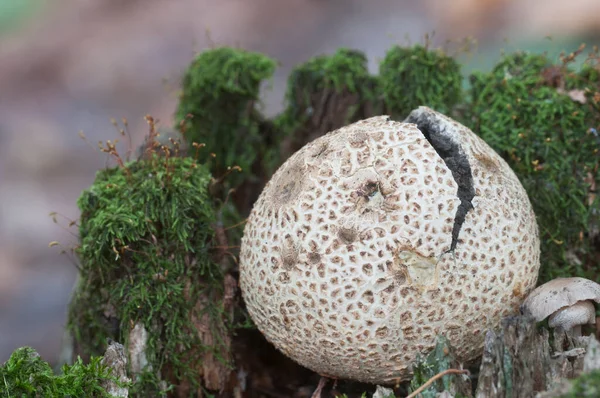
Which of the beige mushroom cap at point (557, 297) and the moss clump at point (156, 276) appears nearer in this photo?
the beige mushroom cap at point (557, 297)

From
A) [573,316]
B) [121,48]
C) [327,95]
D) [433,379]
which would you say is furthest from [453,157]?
[121,48]

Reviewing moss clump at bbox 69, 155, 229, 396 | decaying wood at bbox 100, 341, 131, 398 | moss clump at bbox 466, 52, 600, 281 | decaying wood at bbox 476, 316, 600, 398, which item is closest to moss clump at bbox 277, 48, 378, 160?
moss clump at bbox 466, 52, 600, 281

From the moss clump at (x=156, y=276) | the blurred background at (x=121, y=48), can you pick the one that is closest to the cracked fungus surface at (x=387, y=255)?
the moss clump at (x=156, y=276)

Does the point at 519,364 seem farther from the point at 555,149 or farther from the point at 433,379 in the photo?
the point at 555,149

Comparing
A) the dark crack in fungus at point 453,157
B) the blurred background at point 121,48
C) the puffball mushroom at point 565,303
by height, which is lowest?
the puffball mushroom at point 565,303

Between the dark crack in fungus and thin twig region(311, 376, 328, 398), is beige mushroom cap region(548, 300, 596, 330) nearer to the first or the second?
the dark crack in fungus

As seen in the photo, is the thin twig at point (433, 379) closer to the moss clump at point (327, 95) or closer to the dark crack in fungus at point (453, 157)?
the dark crack in fungus at point (453, 157)

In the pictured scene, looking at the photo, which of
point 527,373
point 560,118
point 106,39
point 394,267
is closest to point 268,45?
point 106,39

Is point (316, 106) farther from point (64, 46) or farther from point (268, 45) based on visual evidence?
point (64, 46)
